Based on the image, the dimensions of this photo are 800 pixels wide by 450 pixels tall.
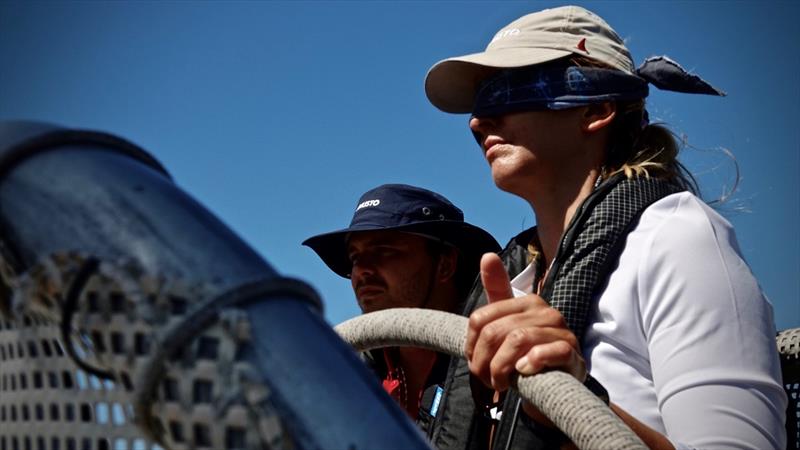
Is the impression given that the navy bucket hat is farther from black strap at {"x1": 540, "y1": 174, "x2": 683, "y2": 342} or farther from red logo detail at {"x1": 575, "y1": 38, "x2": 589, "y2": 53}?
black strap at {"x1": 540, "y1": 174, "x2": 683, "y2": 342}

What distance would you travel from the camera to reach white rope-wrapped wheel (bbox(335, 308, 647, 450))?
2.97 feet

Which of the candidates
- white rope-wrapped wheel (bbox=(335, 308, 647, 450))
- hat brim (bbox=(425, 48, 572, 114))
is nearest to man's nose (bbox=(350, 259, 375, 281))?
hat brim (bbox=(425, 48, 572, 114))

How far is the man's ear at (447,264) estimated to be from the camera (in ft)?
13.4

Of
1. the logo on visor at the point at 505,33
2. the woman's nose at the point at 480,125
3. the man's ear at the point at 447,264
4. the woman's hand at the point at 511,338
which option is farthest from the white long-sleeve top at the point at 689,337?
the man's ear at the point at 447,264

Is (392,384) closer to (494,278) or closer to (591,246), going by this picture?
(591,246)

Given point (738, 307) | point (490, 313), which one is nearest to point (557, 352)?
point (490, 313)

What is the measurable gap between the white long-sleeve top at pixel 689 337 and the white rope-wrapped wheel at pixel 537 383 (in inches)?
20.2

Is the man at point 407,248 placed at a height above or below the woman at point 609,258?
below

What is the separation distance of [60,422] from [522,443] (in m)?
1.18

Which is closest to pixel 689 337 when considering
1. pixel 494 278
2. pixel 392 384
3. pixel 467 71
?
pixel 494 278

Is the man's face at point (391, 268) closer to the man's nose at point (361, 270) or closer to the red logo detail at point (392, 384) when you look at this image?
the man's nose at point (361, 270)

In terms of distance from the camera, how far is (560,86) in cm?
235

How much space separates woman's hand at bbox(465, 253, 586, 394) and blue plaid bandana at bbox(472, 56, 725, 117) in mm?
972

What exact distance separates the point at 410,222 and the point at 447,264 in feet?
1.02
